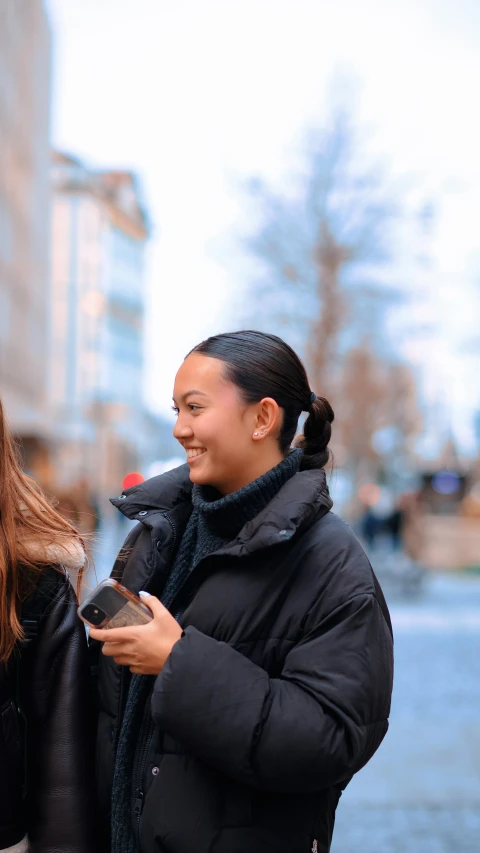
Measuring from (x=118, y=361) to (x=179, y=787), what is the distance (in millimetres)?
69274

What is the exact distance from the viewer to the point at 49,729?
7.38ft

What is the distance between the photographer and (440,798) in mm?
5730

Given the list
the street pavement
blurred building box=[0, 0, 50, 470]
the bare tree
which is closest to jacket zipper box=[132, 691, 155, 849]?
the street pavement

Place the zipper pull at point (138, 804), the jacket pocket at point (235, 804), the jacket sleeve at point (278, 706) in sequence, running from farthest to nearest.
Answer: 1. the zipper pull at point (138, 804)
2. the jacket pocket at point (235, 804)
3. the jacket sleeve at point (278, 706)

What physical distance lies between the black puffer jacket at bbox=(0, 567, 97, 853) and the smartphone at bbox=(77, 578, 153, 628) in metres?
0.25

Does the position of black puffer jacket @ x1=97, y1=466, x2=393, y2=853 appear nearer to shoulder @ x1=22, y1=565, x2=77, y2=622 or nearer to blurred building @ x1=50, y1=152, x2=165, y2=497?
shoulder @ x1=22, y1=565, x2=77, y2=622

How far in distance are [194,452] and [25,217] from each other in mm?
35793

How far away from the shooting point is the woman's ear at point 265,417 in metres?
2.24

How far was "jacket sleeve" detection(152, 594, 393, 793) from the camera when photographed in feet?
6.43

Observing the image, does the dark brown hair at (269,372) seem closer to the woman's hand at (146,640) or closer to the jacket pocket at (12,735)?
the woman's hand at (146,640)

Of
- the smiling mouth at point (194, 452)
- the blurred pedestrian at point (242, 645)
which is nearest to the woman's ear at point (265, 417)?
the blurred pedestrian at point (242, 645)

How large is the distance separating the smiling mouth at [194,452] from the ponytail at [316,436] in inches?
11.6

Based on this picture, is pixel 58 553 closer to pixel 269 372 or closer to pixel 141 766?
pixel 141 766

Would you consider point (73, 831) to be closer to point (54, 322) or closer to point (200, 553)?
point (200, 553)
